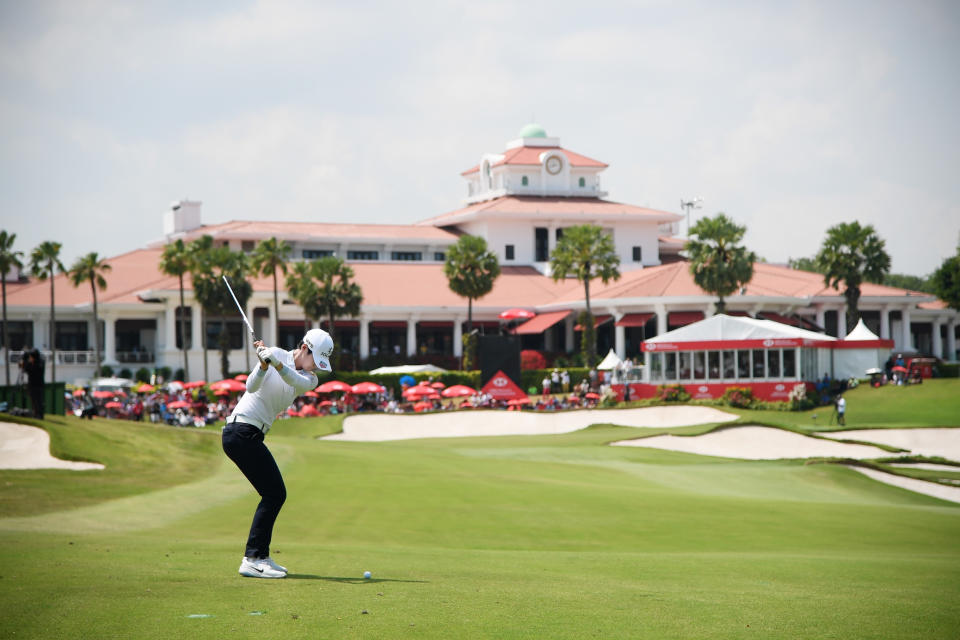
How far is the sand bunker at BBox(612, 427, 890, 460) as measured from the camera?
3653 centimetres

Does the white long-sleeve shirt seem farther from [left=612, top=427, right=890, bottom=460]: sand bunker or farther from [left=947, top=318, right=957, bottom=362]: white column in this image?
[left=947, top=318, right=957, bottom=362]: white column

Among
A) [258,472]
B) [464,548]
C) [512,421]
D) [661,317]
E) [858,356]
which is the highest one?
[661,317]

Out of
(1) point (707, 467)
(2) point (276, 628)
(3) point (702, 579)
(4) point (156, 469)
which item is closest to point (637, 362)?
(1) point (707, 467)

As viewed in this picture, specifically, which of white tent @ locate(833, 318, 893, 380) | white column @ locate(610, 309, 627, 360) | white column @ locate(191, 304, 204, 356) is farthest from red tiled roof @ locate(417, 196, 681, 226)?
white tent @ locate(833, 318, 893, 380)

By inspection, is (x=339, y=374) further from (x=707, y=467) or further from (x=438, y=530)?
(x=438, y=530)

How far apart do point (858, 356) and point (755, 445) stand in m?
23.2

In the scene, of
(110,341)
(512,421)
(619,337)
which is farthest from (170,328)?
(512,421)

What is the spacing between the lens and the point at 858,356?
59.0 m

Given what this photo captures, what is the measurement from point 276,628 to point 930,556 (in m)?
11.4

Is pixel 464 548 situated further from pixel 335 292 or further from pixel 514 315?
pixel 514 315

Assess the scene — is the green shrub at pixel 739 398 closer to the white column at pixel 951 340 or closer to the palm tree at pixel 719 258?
the palm tree at pixel 719 258

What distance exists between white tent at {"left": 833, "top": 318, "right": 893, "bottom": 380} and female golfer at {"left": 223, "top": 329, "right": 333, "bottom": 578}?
53.3 metres

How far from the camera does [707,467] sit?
3145 centimetres

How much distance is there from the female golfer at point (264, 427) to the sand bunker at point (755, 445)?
29029mm
